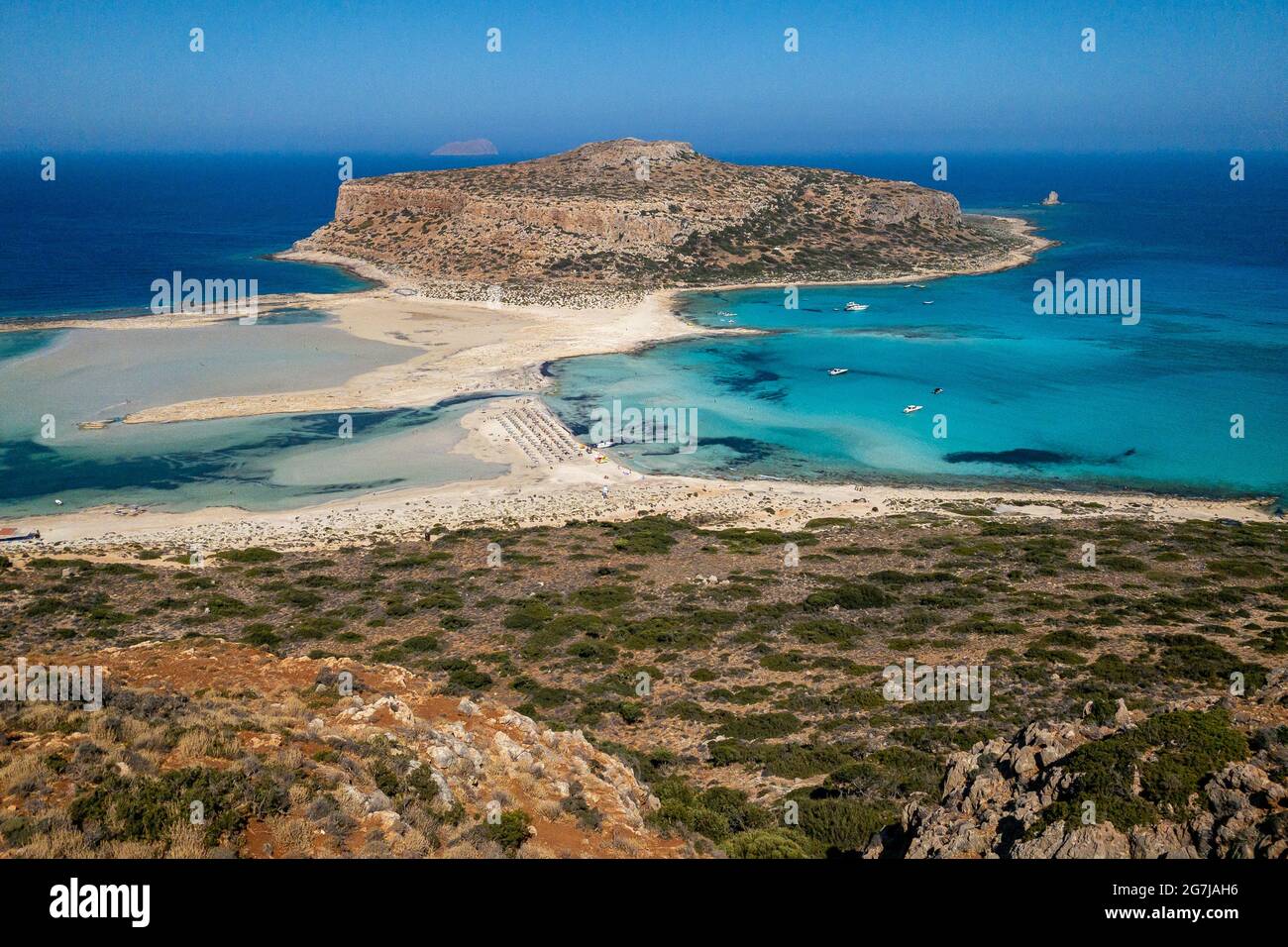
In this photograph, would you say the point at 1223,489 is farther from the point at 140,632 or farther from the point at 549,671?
the point at 140,632

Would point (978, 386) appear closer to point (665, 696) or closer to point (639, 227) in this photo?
point (665, 696)

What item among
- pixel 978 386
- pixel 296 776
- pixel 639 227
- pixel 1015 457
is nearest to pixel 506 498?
pixel 1015 457

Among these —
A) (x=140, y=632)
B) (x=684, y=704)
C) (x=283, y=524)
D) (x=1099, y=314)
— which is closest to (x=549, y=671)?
(x=684, y=704)

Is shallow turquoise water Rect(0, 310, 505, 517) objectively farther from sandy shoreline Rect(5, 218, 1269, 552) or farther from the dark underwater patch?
the dark underwater patch

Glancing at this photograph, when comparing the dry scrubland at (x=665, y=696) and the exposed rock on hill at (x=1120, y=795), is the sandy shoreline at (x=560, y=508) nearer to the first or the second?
the dry scrubland at (x=665, y=696)

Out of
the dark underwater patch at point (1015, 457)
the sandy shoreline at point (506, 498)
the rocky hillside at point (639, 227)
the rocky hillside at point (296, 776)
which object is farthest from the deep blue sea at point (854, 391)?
the rocky hillside at point (296, 776)

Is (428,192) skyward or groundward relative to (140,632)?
skyward
